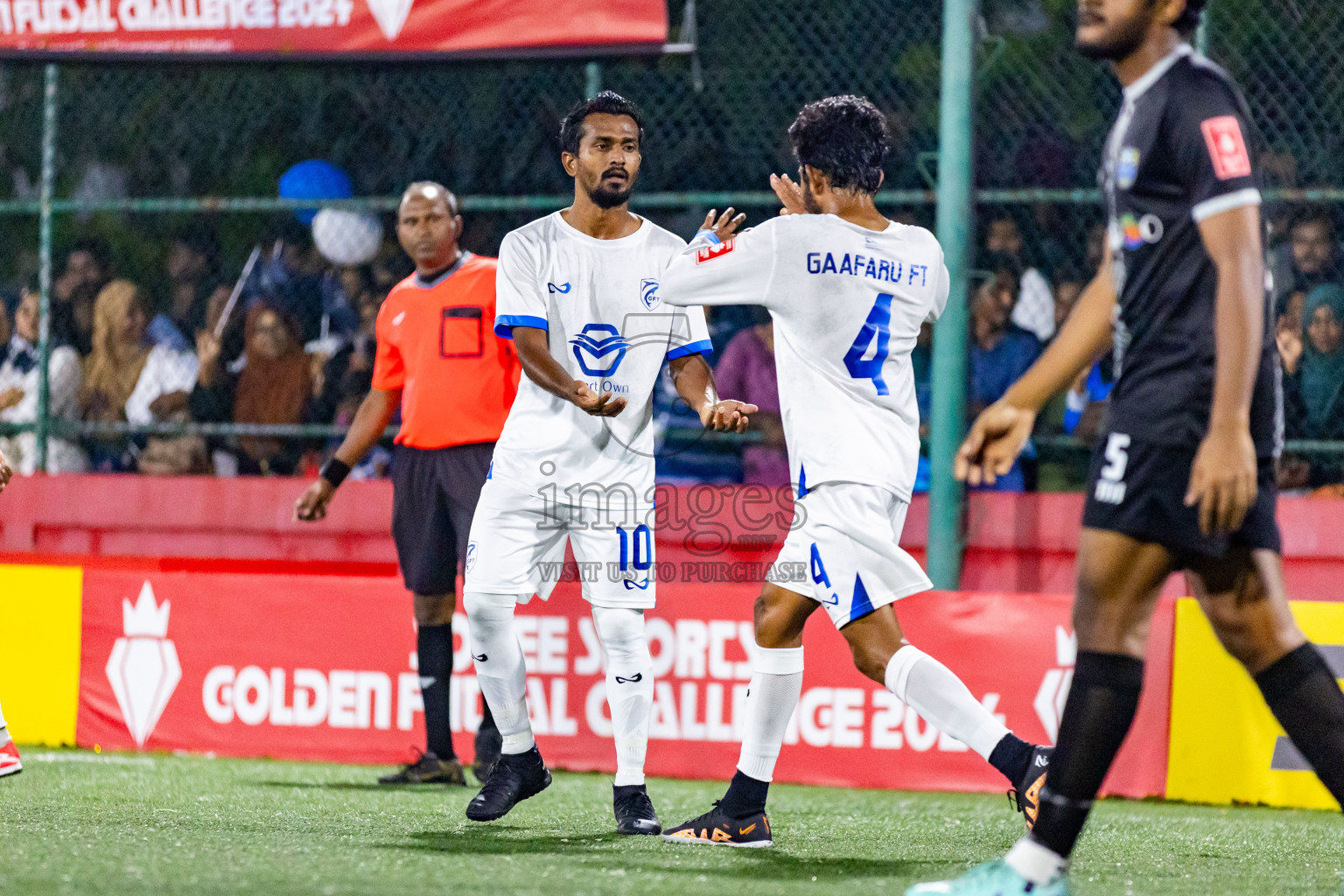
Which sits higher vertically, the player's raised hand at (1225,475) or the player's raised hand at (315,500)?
the player's raised hand at (1225,475)

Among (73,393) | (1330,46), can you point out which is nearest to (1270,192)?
(1330,46)

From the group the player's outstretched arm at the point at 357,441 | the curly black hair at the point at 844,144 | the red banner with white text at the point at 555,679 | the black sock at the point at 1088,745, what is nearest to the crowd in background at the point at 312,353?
the red banner with white text at the point at 555,679

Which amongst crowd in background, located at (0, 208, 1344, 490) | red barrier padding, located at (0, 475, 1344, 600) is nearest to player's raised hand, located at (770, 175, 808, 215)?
crowd in background, located at (0, 208, 1344, 490)

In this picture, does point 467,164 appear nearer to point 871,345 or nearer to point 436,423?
point 436,423

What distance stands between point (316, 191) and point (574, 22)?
6.62 ft

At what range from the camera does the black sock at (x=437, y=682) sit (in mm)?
6102

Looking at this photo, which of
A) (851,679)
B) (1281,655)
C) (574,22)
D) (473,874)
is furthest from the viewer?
(574,22)

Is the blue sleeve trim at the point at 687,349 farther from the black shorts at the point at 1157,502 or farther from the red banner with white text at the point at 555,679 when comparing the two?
the black shorts at the point at 1157,502

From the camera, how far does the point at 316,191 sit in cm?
922

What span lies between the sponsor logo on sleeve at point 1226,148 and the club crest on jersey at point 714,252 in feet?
4.72

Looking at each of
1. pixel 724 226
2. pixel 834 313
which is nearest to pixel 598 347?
pixel 724 226

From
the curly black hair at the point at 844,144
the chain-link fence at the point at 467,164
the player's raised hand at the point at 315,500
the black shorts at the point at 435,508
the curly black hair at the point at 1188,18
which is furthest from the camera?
the chain-link fence at the point at 467,164

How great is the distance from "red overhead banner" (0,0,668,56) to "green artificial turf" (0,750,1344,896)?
3.73 meters

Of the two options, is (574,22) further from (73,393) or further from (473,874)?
(473,874)
